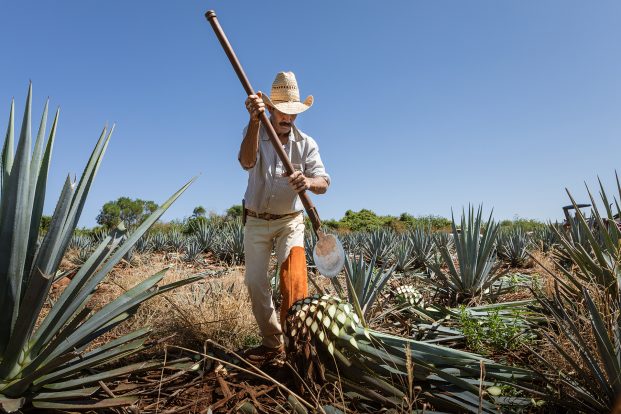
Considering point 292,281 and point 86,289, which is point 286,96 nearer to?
point 292,281

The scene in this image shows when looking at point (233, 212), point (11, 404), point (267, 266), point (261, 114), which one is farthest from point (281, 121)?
point (233, 212)

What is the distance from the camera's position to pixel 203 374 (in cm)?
248

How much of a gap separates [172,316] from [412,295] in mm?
1968

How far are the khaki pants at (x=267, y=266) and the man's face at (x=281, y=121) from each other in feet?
2.11

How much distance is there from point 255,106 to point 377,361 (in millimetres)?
1655

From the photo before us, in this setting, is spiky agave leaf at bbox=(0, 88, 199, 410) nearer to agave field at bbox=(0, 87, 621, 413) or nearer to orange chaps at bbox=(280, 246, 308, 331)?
agave field at bbox=(0, 87, 621, 413)

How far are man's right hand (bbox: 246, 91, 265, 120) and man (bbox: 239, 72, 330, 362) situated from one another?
13 centimetres

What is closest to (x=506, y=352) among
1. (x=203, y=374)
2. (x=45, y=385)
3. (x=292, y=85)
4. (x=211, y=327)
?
(x=203, y=374)

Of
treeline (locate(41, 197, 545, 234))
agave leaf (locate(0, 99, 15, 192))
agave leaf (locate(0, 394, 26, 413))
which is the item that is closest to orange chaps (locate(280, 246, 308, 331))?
agave leaf (locate(0, 394, 26, 413))

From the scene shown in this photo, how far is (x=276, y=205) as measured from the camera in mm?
3064

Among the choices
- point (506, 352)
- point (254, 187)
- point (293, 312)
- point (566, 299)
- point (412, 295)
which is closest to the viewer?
point (293, 312)

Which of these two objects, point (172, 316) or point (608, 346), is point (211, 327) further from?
point (608, 346)

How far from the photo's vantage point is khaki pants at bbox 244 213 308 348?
2881mm

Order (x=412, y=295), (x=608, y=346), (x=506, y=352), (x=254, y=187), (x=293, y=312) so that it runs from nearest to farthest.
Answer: (x=608, y=346) < (x=293, y=312) < (x=506, y=352) < (x=254, y=187) < (x=412, y=295)
